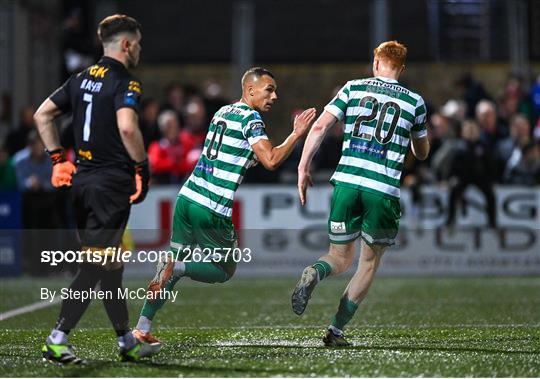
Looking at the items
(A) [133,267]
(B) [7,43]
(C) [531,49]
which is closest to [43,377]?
(A) [133,267]

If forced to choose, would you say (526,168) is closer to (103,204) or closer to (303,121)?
(303,121)

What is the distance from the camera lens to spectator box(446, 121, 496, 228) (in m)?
16.5

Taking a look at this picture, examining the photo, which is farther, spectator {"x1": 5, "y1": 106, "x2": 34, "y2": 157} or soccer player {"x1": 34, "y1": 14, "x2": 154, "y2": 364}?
spectator {"x1": 5, "y1": 106, "x2": 34, "y2": 157}

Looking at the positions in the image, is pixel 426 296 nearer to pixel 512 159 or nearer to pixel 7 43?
pixel 512 159

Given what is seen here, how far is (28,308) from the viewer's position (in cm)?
1182

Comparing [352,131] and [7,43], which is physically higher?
[7,43]

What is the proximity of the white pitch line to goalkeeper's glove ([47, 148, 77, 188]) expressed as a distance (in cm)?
347

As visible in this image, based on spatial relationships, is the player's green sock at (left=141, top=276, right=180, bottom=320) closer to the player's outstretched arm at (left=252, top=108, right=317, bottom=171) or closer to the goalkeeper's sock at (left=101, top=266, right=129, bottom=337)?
the goalkeeper's sock at (left=101, top=266, right=129, bottom=337)

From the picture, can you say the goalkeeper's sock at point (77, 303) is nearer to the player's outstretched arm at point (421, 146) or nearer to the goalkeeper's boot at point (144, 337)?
the goalkeeper's boot at point (144, 337)

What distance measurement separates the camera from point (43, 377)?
6820 millimetres

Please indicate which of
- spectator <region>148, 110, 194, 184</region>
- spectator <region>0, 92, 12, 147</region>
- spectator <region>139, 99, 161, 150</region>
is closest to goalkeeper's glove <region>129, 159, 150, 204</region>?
spectator <region>148, 110, 194, 184</region>

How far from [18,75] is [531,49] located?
8.05 meters

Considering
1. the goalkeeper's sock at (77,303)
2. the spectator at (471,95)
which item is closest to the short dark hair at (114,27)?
the goalkeeper's sock at (77,303)

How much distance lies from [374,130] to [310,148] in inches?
17.8
